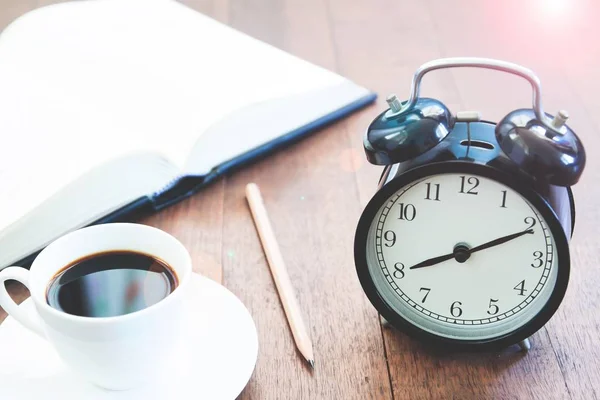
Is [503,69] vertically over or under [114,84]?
over

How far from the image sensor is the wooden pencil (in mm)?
801

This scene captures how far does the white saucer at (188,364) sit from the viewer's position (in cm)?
72

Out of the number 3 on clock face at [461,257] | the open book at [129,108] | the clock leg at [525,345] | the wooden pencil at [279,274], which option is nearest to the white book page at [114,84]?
the open book at [129,108]

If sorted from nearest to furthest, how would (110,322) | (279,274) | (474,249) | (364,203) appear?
(110,322), (474,249), (279,274), (364,203)

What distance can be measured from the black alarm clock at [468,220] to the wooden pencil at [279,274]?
0.08 meters

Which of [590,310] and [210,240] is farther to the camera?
[210,240]

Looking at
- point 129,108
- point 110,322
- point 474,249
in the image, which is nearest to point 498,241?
point 474,249

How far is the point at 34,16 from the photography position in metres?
1.25

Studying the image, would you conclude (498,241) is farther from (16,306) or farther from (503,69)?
(16,306)

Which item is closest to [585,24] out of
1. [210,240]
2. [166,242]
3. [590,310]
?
[590,310]

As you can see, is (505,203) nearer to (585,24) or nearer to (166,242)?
(166,242)

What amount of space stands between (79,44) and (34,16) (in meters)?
0.11

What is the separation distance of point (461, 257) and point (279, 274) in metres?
0.22

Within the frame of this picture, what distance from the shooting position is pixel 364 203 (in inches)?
40.1
